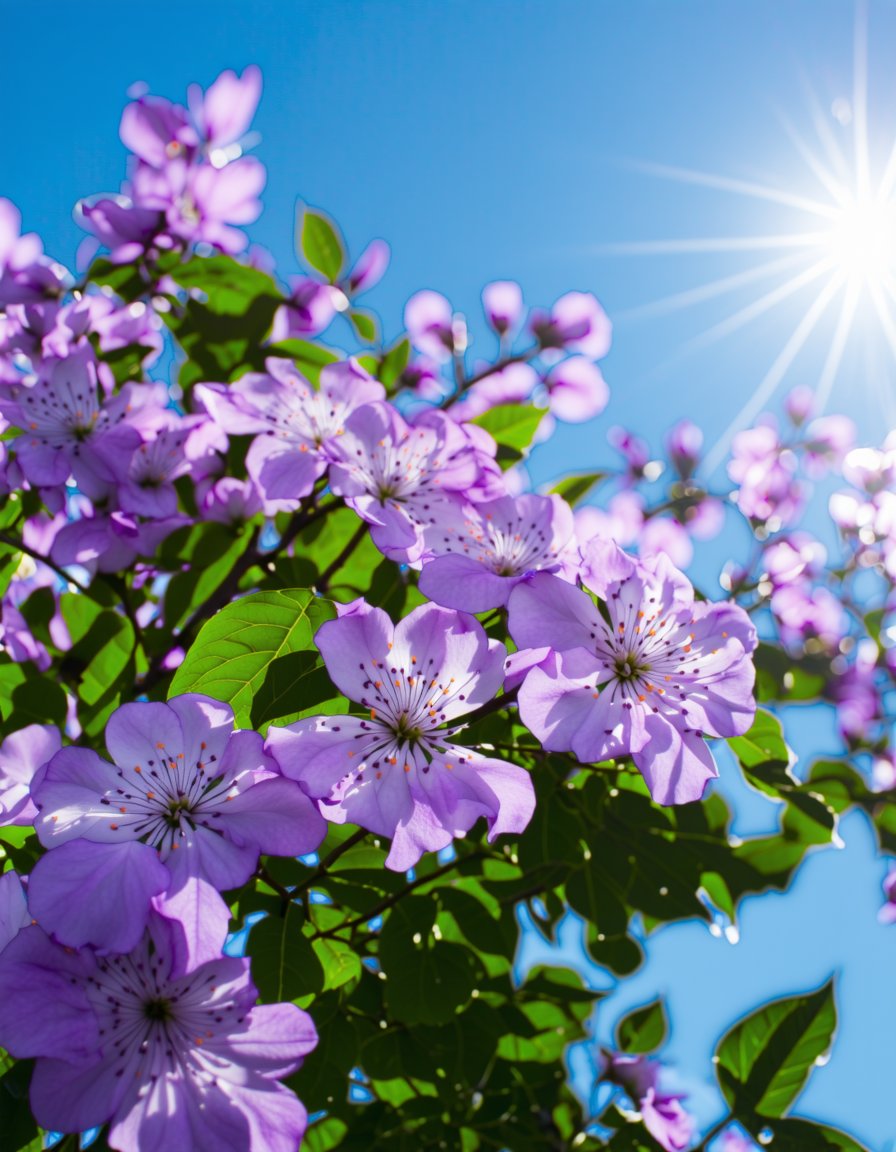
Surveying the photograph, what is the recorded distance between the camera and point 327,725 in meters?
1.07

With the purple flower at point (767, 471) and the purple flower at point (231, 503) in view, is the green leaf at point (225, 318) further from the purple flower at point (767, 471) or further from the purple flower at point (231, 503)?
the purple flower at point (767, 471)

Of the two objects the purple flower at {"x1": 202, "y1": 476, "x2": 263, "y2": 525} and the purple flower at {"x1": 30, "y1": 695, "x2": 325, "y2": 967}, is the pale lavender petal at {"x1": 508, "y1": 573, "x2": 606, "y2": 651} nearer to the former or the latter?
the purple flower at {"x1": 30, "y1": 695, "x2": 325, "y2": 967}

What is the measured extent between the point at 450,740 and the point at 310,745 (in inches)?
8.1

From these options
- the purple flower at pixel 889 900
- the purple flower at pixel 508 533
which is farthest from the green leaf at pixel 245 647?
the purple flower at pixel 889 900

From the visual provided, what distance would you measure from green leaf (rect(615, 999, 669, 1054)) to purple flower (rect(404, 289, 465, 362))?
4.81ft

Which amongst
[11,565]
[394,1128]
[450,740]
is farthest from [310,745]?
[394,1128]

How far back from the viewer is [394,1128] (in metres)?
1.63

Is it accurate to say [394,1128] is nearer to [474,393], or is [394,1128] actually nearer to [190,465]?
[190,465]

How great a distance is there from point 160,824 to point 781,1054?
3.47ft

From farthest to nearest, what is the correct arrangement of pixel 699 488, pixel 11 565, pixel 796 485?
pixel 796 485
pixel 699 488
pixel 11 565

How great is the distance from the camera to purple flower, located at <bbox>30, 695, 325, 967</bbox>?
2.97ft

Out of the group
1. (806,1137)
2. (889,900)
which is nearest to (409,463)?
(806,1137)

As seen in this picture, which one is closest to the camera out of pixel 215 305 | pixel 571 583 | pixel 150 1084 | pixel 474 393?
pixel 150 1084

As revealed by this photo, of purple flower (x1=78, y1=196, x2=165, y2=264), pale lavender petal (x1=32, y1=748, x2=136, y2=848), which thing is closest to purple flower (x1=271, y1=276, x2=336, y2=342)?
purple flower (x1=78, y1=196, x2=165, y2=264)
